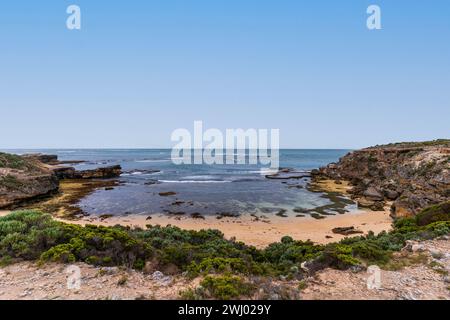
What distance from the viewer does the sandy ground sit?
713 inches

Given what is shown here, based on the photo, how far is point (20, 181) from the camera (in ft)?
98.7

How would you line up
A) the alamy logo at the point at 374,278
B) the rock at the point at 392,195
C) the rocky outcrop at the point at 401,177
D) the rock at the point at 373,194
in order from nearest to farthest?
the alamy logo at the point at 374,278 → the rocky outcrop at the point at 401,177 → the rock at the point at 392,195 → the rock at the point at 373,194

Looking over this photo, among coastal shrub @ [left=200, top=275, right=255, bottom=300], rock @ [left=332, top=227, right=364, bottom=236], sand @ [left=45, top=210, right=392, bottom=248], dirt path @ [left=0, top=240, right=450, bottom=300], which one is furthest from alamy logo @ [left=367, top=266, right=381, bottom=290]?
rock @ [left=332, top=227, right=364, bottom=236]

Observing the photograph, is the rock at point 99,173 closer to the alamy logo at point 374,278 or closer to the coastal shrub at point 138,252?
the coastal shrub at point 138,252

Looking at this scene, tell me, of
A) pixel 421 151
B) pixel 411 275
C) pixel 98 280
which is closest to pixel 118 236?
pixel 98 280

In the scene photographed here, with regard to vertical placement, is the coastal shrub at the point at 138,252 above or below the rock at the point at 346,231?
above

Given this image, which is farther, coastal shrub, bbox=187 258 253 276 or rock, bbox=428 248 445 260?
rock, bbox=428 248 445 260

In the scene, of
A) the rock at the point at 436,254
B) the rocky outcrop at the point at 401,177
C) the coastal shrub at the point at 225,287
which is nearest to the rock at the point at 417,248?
the rock at the point at 436,254

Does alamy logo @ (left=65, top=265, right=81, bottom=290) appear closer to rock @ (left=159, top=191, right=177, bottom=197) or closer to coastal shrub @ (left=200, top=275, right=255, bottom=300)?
coastal shrub @ (left=200, top=275, right=255, bottom=300)

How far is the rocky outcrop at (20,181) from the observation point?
2761 centimetres

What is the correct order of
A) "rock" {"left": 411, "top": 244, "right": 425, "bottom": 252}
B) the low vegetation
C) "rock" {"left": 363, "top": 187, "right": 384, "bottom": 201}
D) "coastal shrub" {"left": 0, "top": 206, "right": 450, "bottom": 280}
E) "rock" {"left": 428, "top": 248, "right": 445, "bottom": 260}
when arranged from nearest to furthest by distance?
the low vegetation, "coastal shrub" {"left": 0, "top": 206, "right": 450, "bottom": 280}, "rock" {"left": 428, "top": 248, "right": 445, "bottom": 260}, "rock" {"left": 411, "top": 244, "right": 425, "bottom": 252}, "rock" {"left": 363, "top": 187, "right": 384, "bottom": 201}

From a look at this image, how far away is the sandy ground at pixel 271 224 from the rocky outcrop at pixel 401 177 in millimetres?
2634

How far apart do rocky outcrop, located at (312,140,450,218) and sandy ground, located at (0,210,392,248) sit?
2634 mm
